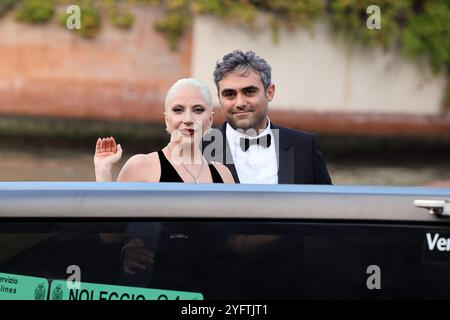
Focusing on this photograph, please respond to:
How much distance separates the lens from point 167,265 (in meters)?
2.28

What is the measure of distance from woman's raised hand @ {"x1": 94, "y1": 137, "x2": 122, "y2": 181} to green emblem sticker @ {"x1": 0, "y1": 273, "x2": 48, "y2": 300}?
2.33 ft

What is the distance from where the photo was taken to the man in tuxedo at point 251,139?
3504 millimetres

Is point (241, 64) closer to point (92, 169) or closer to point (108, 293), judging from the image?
point (108, 293)

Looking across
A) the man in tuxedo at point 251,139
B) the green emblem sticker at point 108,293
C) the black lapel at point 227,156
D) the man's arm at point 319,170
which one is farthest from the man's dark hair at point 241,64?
the green emblem sticker at point 108,293

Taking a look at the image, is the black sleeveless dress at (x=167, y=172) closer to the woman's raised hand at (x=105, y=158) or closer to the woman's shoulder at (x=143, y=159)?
the woman's shoulder at (x=143, y=159)

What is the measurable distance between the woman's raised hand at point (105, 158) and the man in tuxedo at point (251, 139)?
0.47 metres

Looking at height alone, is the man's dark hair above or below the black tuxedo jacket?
above

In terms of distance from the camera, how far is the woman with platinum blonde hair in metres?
2.98

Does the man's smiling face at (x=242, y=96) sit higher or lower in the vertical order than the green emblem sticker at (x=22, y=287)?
higher

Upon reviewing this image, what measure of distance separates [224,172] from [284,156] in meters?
0.46

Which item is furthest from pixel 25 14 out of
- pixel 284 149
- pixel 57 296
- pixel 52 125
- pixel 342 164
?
pixel 57 296

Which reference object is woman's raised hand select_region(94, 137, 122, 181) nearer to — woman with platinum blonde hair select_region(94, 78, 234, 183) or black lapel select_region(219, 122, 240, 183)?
woman with platinum blonde hair select_region(94, 78, 234, 183)

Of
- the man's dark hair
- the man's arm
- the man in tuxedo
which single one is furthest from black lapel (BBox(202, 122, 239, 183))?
the man's arm

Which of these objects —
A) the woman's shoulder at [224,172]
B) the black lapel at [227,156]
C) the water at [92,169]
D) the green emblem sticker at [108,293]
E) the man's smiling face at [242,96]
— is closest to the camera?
the green emblem sticker at [108,293]
